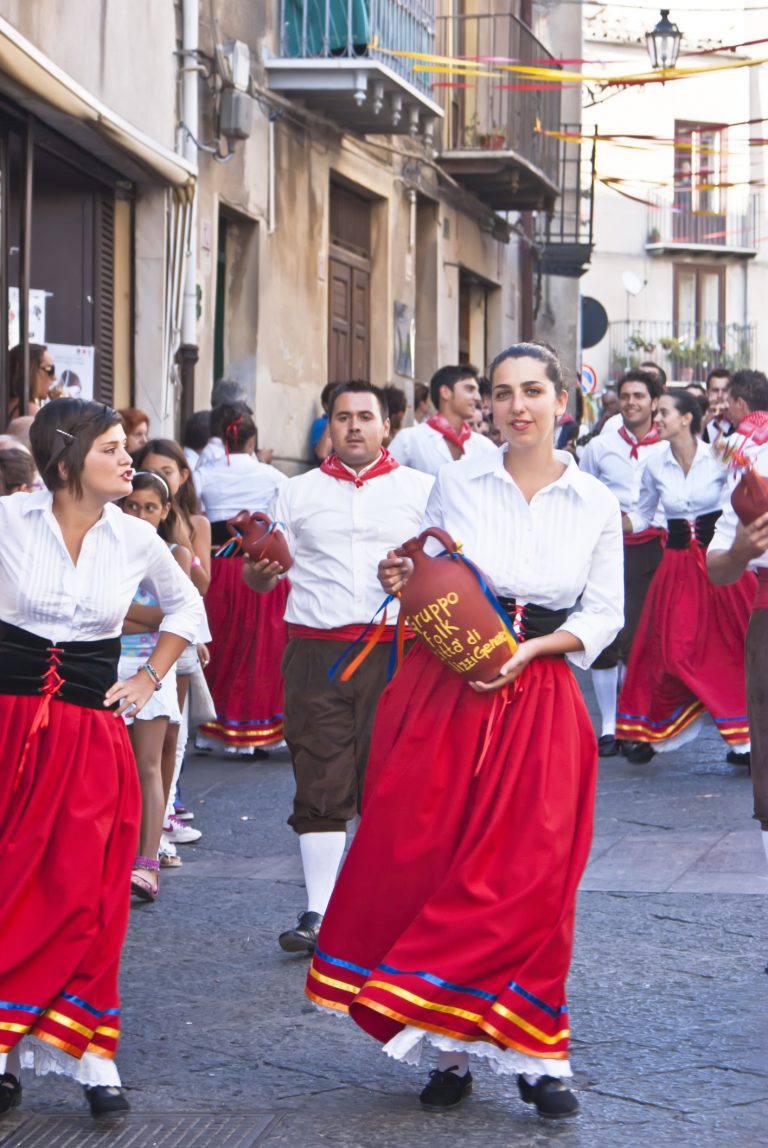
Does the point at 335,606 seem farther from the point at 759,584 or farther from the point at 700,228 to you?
the point at 700,228

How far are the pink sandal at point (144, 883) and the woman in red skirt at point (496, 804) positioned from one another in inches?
92.0

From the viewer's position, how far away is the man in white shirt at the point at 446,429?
1201 centimetres

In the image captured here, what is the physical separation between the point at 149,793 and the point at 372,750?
2531 millimetres

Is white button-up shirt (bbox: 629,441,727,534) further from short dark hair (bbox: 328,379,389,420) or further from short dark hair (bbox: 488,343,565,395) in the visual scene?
short dark hair (bbox: 488,343,565,395)

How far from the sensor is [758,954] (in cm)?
640

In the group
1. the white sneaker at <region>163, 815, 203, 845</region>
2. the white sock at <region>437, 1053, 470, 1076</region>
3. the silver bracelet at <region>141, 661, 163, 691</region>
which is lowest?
the white sneaker at <region>163, 815, 203, 845</region>

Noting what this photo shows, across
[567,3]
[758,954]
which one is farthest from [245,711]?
[567,3]

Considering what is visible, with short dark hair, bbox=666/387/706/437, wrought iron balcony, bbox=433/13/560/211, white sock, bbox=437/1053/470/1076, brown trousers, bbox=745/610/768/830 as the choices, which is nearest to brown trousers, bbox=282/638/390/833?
brown trousers, bbox=745/610/768/830

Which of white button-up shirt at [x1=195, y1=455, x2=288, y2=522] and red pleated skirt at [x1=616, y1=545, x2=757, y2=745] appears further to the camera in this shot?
white button-up shirt at [x1=195, y1=455, x2=288, y2=522]

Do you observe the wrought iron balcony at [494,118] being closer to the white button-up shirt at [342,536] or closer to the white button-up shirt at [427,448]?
the white button-up shirt at [427,448]

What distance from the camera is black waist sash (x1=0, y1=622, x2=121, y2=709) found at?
5086 millimetres

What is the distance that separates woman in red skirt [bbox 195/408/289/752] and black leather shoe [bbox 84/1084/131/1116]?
6390 mm

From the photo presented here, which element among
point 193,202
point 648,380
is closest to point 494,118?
point 193,202

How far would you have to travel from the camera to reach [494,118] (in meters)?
22.0
